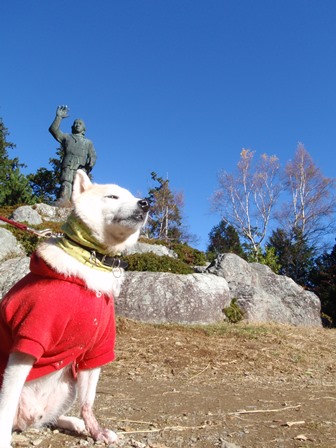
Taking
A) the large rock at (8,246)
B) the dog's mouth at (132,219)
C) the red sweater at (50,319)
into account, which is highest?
the large rock at (8,246)

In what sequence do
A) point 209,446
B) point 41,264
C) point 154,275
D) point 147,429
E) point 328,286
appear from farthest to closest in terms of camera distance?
point 328,286
point 154,275
point 147,429
point 209,446
point 41,264

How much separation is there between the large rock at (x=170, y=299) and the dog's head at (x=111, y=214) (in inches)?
228

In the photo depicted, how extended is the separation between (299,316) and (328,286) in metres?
2.47

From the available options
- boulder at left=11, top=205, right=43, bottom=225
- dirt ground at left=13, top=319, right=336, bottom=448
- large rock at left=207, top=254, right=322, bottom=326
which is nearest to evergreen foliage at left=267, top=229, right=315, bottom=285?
large rock at left=207, top=254, right=322, bottom=326

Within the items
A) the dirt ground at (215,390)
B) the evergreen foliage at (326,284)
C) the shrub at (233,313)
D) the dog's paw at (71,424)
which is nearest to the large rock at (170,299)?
the shrub at (233,313)

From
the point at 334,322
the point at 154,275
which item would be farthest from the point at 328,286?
the point at 154,275

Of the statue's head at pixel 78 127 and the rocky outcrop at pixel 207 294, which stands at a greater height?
the statue's head at pixel 78 127

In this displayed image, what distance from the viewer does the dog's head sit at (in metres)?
2.43

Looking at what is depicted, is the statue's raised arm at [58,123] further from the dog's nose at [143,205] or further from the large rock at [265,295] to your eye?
the dog's nose at [143,205]

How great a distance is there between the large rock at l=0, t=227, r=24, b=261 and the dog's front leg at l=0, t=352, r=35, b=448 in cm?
937

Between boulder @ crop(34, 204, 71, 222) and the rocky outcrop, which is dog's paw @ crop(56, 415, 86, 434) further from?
boulder @ crop(34, 204, 71, 222)

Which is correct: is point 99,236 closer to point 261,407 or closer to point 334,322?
point 261,407

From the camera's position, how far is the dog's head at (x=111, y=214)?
2.43m

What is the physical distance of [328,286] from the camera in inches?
508
